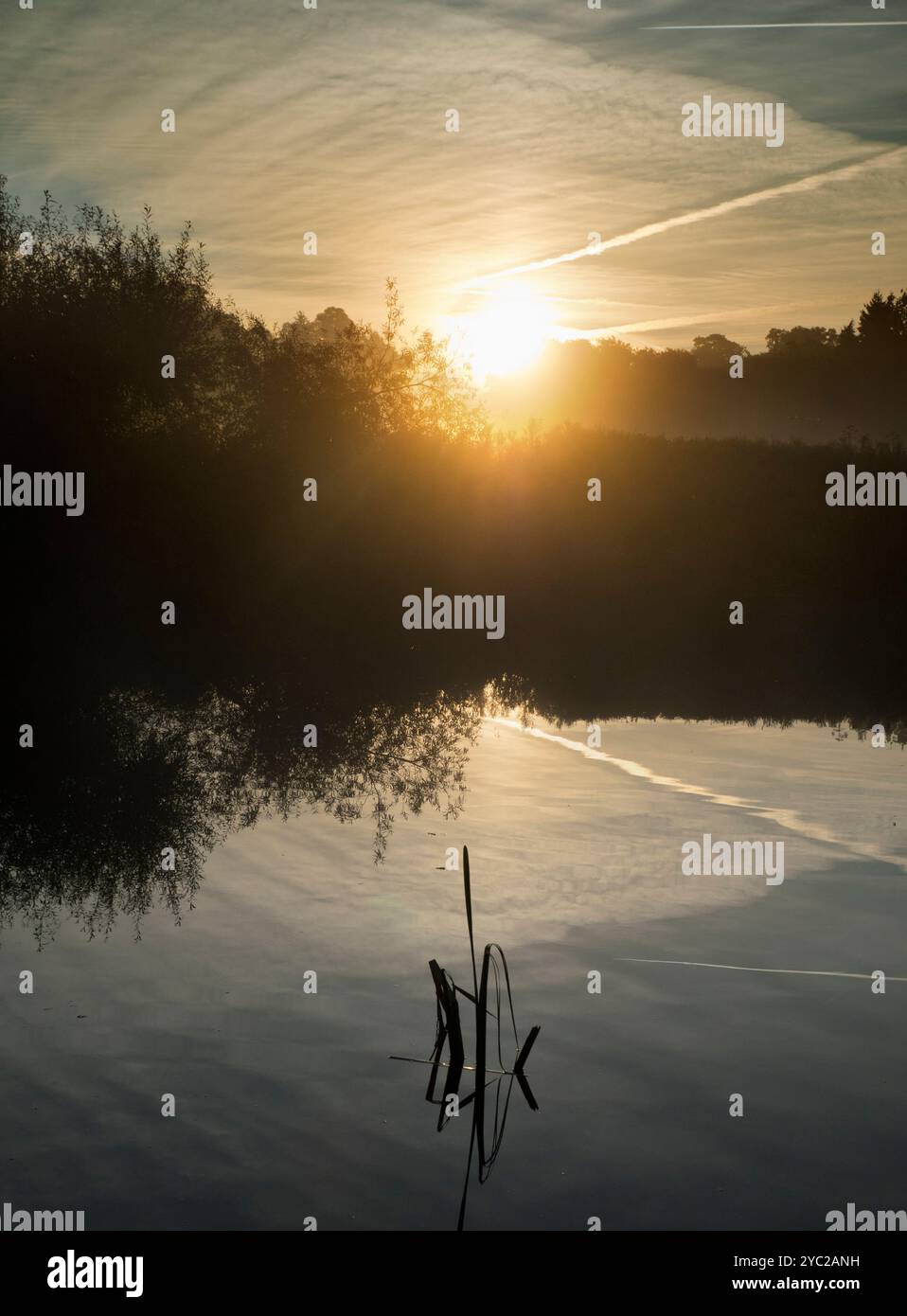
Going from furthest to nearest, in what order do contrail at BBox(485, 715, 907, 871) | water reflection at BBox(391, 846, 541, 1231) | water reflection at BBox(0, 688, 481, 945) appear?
contrail at BBox(485, 715, 907, 871) → water reflection at BBox(0, 688, 481, 945) → water reflection at BBox(391, 846, 541, 1231)

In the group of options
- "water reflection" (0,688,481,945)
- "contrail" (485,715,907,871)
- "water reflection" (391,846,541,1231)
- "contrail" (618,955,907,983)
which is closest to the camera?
"water reflection" (391,846,541,1231)

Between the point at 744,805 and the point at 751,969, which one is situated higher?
the point at 744,805

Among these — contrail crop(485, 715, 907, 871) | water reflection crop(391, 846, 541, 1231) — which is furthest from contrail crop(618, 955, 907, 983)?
contrail crop(485, 715, 907, 871)

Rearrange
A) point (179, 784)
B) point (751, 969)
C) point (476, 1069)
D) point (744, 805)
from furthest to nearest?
point (179, 784)
point (744, 805)
point (751, 969)
point (476, 1069)

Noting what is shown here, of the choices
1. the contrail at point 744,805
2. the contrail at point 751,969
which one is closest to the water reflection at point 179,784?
the contrail at point 744,805

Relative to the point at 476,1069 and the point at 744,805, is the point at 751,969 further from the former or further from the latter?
the point at 744,805

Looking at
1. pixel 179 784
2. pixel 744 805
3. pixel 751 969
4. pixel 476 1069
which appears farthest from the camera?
pixel 179 784

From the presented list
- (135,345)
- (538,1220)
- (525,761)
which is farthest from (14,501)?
(538,1220)

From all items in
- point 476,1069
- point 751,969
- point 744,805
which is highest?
point 744,805

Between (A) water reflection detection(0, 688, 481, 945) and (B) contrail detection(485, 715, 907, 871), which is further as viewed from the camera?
(B) contrail detection(485, 715, 907, 871)

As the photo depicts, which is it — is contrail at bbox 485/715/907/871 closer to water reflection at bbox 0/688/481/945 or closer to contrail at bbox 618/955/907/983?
water reflection at bbox 0/688/481/945

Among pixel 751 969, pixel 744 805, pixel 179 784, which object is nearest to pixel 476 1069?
pixel 751 969
